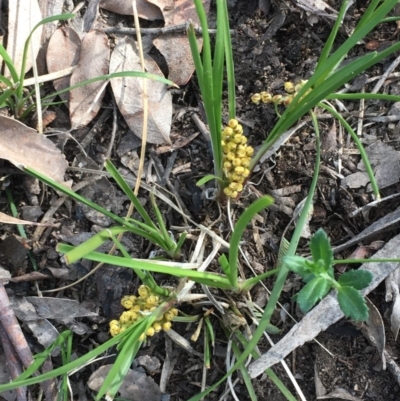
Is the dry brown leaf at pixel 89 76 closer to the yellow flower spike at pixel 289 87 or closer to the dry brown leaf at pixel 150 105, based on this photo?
the dry brown leaf at pixel 150 105

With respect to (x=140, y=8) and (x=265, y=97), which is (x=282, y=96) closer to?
(x=265, y=97)

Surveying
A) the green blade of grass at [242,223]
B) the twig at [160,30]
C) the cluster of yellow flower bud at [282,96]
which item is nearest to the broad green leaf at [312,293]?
the green blade of grass at [242,223]

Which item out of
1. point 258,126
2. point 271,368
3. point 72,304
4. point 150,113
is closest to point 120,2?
point 150,113

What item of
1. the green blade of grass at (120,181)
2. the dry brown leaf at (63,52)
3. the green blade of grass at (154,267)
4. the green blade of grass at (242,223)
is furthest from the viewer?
the dry brown leaf at (63,52)

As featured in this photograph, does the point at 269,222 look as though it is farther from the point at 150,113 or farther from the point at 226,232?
the point at 150,113

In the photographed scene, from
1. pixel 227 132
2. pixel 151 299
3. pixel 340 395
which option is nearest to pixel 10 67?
pixel 227 132

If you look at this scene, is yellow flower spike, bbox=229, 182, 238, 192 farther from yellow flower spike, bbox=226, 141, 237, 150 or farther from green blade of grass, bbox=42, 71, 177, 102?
green blade of grass, bbox=42, 71, 177, 102
